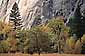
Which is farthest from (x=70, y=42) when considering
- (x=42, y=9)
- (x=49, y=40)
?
(x=42, y=9)

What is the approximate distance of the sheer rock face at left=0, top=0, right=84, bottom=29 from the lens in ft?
492

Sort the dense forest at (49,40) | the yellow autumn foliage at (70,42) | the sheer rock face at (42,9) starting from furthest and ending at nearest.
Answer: the sheer rock face at (42,9)
the yellow autumn foliage at (70,42)
the dense forest at (49,40)

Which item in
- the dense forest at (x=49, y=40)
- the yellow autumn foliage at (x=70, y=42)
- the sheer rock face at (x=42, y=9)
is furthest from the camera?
the sheer rock face at (x=42, y=9)

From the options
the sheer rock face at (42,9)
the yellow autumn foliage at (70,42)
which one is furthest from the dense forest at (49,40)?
the sheer rock face at (42,9)

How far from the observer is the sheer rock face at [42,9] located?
15000 cm

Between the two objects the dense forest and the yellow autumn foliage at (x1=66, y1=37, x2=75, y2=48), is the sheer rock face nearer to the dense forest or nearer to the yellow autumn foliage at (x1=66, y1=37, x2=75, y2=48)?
the dense forest

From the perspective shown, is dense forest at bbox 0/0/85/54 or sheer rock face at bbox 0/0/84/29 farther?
sheer rock face at bbox 0/0/84/29

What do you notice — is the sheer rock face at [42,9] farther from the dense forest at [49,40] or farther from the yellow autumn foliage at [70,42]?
the yellow autumn foliage at [70,42]

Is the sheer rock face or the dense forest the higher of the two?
the sheer rock face

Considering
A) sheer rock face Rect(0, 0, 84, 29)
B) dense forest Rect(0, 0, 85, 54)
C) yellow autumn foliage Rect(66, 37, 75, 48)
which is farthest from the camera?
sheer rock face Rect(0, 0, 84, 29)

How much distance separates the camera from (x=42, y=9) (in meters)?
164

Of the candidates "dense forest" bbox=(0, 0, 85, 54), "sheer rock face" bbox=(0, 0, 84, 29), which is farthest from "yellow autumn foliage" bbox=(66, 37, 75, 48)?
"sheer rock face" bbox=(0, 0, 84, 29)

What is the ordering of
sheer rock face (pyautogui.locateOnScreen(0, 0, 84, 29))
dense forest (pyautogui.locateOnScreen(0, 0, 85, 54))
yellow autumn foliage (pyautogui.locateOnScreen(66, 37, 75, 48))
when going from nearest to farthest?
dense forest (pyautogui.locateOnScreen(0, 0, 85, 54)), yellow autumn foliage (pyautogui.locateOnScreen(66, 37, 75, 48)), sheer rock face (pyautogui.locateOnScreen(0, 0, 84, 29))

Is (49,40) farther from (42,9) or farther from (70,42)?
(42,9)
